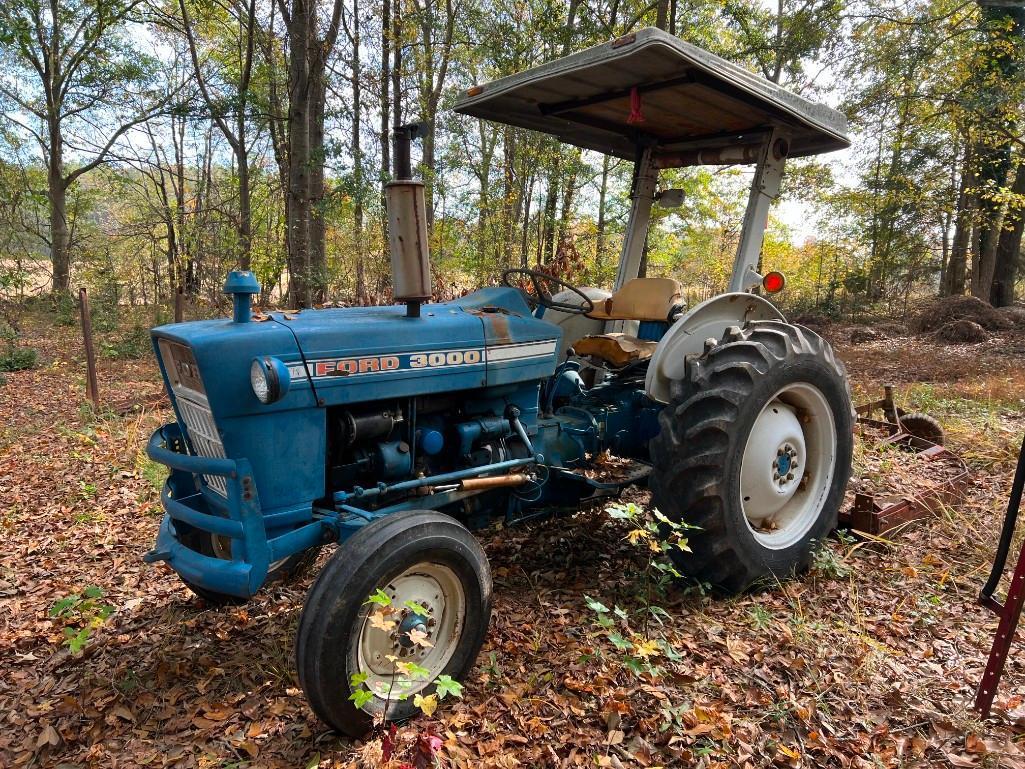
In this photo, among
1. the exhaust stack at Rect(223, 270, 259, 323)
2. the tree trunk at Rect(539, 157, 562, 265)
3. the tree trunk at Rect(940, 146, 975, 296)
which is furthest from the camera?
the tree trunk at Rect(940, 146, 975, 296)

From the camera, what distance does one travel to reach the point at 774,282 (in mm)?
3445

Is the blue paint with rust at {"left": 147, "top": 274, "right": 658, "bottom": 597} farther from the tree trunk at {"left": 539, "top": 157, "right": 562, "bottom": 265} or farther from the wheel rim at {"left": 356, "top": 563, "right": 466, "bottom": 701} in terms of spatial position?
the tree trunk at {"left": 539, "top": 157, "right": 562, "bottom": 265}

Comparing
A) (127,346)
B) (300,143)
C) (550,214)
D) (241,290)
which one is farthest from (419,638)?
(550,214)

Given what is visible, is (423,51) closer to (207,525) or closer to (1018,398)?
(1018,398)

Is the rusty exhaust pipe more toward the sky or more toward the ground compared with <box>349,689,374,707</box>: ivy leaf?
more toward the sky

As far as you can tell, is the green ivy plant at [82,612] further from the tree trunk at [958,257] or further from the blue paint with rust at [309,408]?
the tree trunk at [958,257]

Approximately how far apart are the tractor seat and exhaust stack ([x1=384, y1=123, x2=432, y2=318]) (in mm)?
1500

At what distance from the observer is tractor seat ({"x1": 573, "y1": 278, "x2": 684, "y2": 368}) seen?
374 cm

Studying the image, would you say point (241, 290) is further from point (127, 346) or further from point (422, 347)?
point (127, 346)

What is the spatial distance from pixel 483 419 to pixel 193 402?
1194 millimetres

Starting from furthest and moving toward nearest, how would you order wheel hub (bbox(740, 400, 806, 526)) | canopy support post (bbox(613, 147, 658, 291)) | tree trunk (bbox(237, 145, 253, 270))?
tree trunk (bbox(237, 145, 253, 270)) < canopy support post (bbox(613, 147, 658, 291)) < wheel hub (bbox(740, 400, 806, 526))

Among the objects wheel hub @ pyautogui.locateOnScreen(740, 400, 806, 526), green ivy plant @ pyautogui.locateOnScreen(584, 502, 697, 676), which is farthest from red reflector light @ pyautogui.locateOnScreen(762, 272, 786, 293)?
green ivy plant @ pyautogui.locateOnScreen(584, 502, 697, 676)

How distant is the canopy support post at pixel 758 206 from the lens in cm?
354

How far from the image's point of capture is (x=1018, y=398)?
6449 mm
